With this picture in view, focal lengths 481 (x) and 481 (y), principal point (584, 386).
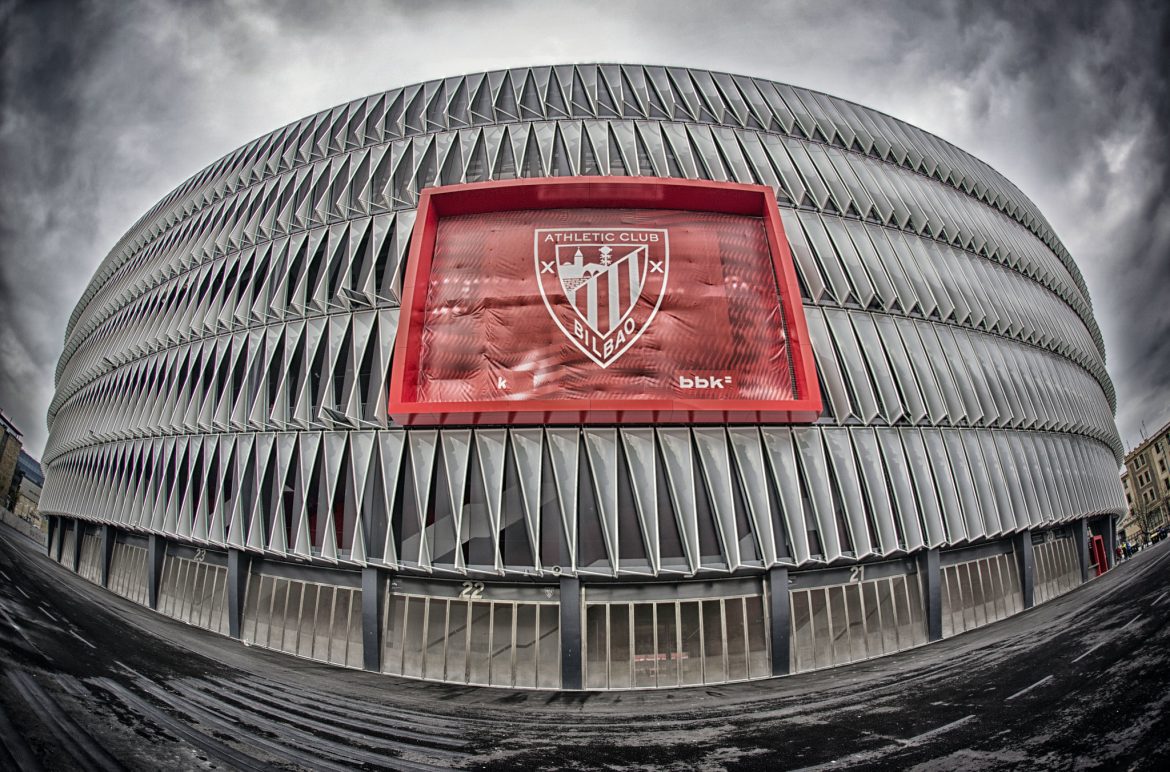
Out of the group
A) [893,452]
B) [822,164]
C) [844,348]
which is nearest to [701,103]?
[822,164]

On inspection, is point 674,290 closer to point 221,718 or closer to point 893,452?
point 893,452

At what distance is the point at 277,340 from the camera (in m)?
21.5

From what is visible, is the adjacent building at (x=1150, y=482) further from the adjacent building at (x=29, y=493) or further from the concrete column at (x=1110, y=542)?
the adjacent building at (x=29, y=493)

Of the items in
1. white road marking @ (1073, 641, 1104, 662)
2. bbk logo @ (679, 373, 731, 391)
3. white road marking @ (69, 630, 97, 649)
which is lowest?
white road marking @ (1073, 641, 1104, 662)

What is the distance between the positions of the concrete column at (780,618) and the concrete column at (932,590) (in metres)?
6.09

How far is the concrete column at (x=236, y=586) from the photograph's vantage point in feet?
63.4

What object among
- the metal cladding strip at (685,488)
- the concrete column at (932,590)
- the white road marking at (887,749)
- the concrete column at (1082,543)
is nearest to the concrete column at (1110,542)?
the concrete column at (1082,543)

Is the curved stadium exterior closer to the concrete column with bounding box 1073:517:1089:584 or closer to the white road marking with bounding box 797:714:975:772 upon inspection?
the concrete column with bounding box 1073:517:1089:584

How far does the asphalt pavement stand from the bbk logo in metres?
9.10

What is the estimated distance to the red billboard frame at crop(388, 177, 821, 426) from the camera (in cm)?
1591

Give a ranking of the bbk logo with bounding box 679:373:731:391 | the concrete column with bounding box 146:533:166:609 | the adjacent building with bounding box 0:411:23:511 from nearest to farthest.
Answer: the bbk logo with bounding box 679:373:731:391, the concrete column with bounding box 146:533:166:609, the adjacent building with bounding box 0:411:23:511

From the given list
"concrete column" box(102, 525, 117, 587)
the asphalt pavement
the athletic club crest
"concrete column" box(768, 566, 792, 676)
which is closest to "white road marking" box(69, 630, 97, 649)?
the asphalt pavement

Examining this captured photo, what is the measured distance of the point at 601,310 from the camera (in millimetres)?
16734

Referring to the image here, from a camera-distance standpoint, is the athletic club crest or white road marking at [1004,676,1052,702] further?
the athletic club crest
